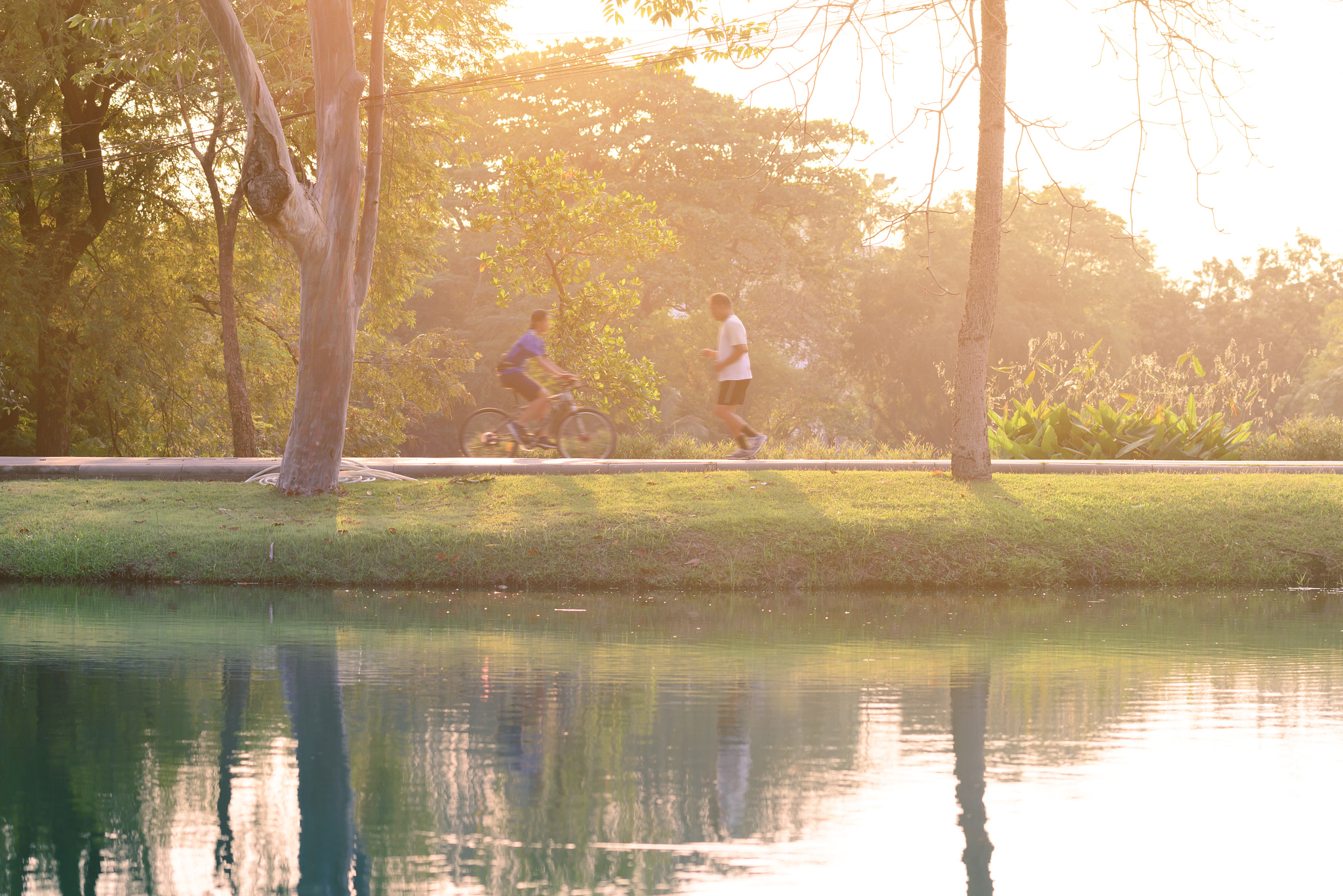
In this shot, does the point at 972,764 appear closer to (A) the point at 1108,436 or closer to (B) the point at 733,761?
(B) the point at 733,761

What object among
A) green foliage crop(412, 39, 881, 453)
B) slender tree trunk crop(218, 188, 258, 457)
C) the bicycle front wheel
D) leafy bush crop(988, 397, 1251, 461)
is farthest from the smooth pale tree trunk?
green foliage crop(412, 39, 881, 453)

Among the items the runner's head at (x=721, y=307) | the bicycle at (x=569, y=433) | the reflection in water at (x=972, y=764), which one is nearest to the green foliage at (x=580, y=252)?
the bicycle at (x=569, y=433)

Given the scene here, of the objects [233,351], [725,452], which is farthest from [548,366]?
[233,351]

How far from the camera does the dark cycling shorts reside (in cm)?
1780

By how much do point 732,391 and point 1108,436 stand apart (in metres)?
7.04

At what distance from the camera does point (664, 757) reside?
5762mm

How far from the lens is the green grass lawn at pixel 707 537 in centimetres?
1280

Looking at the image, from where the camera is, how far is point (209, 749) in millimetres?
5832

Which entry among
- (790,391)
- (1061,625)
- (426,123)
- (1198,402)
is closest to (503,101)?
(790,391)

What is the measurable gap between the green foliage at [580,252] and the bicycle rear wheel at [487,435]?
5571 millimetres

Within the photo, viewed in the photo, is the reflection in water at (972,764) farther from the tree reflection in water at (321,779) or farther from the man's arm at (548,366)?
the man's arm at (548,366)

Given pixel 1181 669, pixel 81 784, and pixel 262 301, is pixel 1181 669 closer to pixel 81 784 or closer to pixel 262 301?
pixel 81 784

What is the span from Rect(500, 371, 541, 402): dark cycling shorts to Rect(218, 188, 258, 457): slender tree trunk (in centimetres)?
705

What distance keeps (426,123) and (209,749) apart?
20.1m
